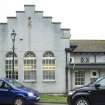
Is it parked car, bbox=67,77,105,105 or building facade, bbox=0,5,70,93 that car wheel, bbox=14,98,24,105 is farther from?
building facade, bbox=0,5,70,93

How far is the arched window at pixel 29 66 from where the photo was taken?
44.8 metres

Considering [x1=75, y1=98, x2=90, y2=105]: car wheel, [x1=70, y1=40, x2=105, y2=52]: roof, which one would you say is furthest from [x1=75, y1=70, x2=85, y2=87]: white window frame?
[x1=75, y1=98, x2=90, y2=105]: car wheel

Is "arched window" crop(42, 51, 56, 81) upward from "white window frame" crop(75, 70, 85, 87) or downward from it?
upward

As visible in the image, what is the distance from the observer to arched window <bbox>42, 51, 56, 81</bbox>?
44688 millimetres

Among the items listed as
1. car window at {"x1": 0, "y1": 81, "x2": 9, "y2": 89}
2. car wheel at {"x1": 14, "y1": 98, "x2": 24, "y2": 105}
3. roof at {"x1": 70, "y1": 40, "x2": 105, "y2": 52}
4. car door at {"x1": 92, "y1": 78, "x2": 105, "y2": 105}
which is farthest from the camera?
roof at {"x1": 70, "y1": 40, "x2": 105, "y2": 52}

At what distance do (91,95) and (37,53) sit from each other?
891 inches

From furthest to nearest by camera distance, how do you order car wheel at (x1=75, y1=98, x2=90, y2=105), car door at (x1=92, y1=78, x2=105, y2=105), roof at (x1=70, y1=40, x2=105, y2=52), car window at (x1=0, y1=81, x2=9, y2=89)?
roof at (x1=70, y1=40, x2=105, y2=52)
car window at (x1=0, y1=81, x2=9, y2=89)
car wheel at (x1=75, y1=98, x2=90, y2=105)
car door at (x1=92, y1=78, x2=105, y2=105)

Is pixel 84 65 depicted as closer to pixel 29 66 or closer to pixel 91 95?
pixel 29 66


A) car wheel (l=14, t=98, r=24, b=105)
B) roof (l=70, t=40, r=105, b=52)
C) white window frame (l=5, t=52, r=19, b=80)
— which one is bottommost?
car wheel (l=14, t=98, r=24, b=105)

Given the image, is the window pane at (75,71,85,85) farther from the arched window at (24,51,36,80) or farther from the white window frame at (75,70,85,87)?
the arched window at (24,51,36,80)

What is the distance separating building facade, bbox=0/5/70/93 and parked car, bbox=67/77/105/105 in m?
21.6

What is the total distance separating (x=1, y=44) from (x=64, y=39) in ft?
19.6

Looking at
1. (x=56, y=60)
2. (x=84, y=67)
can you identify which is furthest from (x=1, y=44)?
(x=84, y=67)

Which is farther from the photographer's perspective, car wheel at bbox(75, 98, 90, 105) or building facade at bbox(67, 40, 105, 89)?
building facade at bbox(67, 40, 105, 89)
